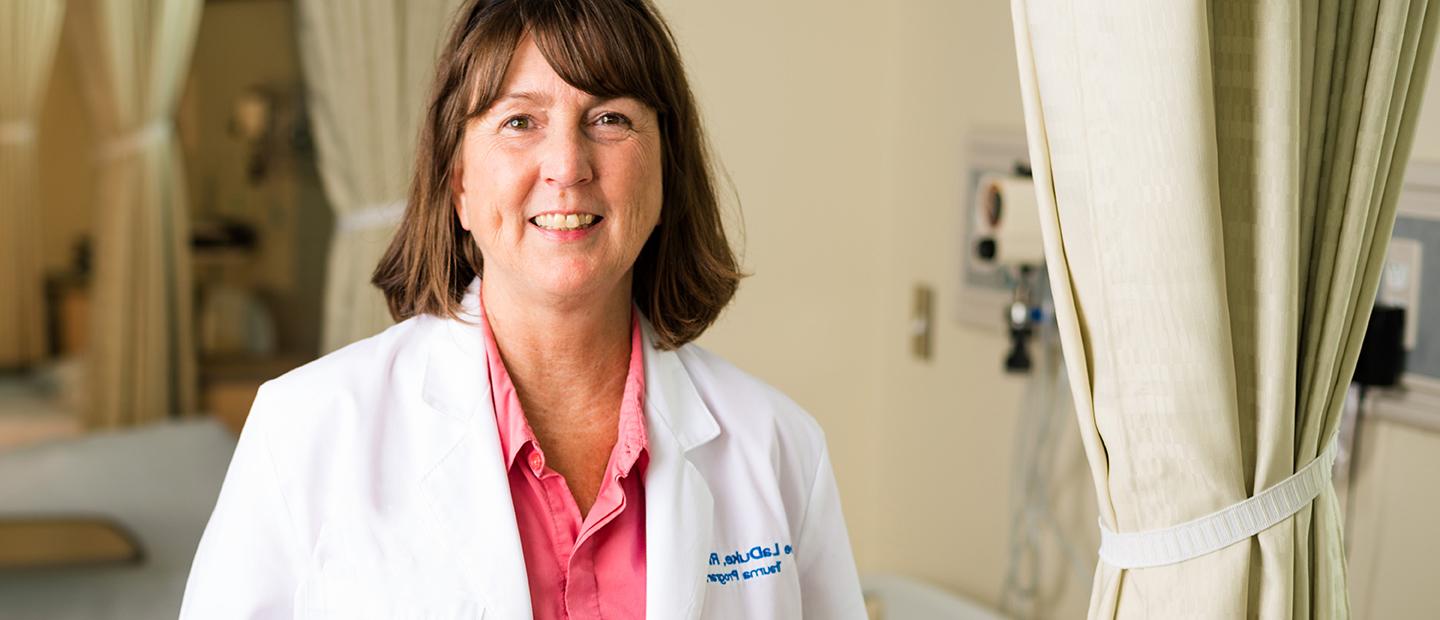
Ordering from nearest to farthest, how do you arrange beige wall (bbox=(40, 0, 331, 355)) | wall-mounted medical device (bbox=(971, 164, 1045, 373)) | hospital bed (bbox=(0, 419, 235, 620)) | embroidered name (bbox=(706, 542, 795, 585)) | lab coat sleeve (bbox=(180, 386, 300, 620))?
lab coat sleeve (bbox=(180, 386, 300, 620)) → embroidered name (bbox=(706, 542, 795, 585)) → wall-mounted medical device (bbox=(971, 164, 1045, 373)) → hospital bed (bbox=(0, 419, 235, 620)) → beige wall (bbox=(40, 0, 331, 355))

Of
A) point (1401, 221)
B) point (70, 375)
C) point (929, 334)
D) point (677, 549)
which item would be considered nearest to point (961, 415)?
point (929, 334)

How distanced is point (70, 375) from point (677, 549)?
3749 mm

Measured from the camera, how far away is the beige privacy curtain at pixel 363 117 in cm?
257

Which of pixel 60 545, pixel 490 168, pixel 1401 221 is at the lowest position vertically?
pixel 60 545

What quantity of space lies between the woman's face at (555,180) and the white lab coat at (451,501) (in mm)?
155

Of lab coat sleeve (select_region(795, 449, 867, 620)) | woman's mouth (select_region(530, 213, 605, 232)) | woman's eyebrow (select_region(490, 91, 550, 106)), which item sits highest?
woman's eyebrow (select_region(490, 91, 550, 106))

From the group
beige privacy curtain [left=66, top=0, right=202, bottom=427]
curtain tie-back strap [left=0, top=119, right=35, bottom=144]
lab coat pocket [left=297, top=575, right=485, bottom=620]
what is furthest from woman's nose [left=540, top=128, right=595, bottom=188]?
curtain tie-back strap [left=0, top=119, right=35, bottom=144]

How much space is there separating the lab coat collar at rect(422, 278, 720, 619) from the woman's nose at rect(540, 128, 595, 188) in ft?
0.72

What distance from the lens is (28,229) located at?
4246 mm

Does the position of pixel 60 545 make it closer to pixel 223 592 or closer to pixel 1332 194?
pixel 223 592

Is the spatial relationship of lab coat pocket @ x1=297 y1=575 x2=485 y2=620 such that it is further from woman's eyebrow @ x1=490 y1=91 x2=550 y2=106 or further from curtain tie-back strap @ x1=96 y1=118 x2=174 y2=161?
curtain tie-back strap @ x1=96 y1=118 x2=174 y2=161

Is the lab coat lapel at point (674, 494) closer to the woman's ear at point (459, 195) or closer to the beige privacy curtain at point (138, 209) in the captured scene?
the woman's ear at point (459, 195)

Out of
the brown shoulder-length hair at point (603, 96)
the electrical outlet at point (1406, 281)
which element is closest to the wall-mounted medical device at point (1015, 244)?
the electrical outlet at point (1406, 281)

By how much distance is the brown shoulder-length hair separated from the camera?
1.19 metres
